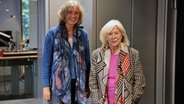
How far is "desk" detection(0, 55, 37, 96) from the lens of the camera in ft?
15.7

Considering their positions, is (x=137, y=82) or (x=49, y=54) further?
(x=49, y=54)

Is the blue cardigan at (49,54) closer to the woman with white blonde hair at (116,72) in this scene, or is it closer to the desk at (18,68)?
the woman with white blonde hair at (116,72)

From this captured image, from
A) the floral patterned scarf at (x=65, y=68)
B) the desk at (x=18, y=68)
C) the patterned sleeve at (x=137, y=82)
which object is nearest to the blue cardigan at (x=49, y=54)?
the floral patterned scarf at (x=65, y=68)

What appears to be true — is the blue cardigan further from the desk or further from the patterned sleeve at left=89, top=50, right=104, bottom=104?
the desk

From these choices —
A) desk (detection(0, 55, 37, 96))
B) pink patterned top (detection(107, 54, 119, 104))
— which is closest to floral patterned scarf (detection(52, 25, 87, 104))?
pink patterned top (detection(107, 54, 119, 104))

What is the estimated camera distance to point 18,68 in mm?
5070

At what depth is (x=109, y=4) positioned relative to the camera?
8.29 feet

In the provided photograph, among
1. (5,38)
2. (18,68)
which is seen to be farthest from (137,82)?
(5,38)

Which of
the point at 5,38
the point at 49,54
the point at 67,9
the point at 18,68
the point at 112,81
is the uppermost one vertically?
the point at 67,9


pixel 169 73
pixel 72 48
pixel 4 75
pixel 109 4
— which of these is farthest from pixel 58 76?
pixel 4 75

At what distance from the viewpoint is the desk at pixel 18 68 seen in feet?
15.7

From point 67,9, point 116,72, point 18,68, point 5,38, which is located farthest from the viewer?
point 5,38

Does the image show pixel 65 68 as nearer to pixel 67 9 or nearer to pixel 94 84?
pixel 94 84
